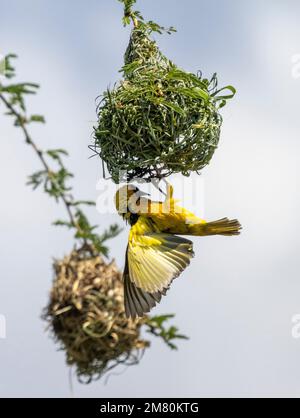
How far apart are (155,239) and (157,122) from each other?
26.1 inches

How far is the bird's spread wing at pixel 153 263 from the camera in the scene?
12.5 ft

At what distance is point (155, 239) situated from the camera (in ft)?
13.5

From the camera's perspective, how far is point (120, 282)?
3.26m

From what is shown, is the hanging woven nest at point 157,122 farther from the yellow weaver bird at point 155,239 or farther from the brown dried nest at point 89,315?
the brown dried nest at point 89,315

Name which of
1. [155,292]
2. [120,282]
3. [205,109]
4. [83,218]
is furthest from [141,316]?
[205,109]

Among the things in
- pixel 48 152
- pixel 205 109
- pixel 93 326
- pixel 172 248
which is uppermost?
pixel 205 109

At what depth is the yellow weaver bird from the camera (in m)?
3.85

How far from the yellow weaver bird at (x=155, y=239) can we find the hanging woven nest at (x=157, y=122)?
24 centimetres

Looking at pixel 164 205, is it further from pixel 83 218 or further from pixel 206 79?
pixel 83 218

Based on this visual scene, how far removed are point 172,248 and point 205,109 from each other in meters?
0.74

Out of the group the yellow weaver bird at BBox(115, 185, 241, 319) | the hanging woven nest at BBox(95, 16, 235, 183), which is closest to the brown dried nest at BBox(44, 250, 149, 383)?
the yellow weaver bird at BBox(115, 185, 241, 319)

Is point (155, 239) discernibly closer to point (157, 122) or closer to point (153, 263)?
point (153, 263)

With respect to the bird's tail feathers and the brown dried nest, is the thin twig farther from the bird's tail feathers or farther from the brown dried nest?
the bird's tail feathers

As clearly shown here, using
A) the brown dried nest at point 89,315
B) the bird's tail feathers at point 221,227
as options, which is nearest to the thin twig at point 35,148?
the brown dried nest at point 89,315
